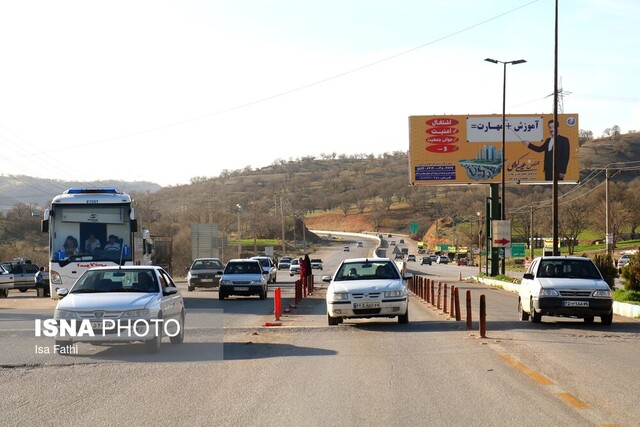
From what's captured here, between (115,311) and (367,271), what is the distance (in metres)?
8.72

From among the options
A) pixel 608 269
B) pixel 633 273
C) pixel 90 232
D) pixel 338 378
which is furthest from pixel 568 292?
pixel 90 232

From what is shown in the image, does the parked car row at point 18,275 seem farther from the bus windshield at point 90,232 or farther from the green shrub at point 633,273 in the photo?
the green shrub at point 633,273

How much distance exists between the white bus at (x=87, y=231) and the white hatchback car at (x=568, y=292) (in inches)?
522

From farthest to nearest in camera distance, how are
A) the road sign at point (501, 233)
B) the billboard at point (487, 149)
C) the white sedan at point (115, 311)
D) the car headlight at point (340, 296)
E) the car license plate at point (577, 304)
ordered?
1. the billboard at point (487, 149)
2. the road sign at point (501, 233)
3. the car license plate at point (577, 304)
4. the car headlight at point (340, 296)
5. the white sedan at point (115, 311)

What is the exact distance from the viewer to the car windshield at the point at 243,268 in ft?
112

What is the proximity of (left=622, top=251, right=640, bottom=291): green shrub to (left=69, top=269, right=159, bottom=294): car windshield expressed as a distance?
17.6 m

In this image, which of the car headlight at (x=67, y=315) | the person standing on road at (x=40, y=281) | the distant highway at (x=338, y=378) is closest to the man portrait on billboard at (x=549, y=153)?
the person standing on road at (x=40, y=281)

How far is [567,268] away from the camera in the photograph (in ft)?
71.2

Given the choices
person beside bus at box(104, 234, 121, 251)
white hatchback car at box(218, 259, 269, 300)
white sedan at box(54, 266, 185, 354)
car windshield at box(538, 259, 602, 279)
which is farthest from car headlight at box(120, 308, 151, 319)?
white hatchback car at box(218, 259, 269, 300)

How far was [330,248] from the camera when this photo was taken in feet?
503

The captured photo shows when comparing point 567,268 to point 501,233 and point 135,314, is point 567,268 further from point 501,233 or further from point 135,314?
point 501,233

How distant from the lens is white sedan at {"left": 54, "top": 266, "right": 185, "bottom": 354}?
1404cm

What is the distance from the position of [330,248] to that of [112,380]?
465 feet

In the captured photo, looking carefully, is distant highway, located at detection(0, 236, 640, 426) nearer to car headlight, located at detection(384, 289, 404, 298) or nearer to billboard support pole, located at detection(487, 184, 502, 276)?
car headlight, located at detection(384, 289, 404, 298)
